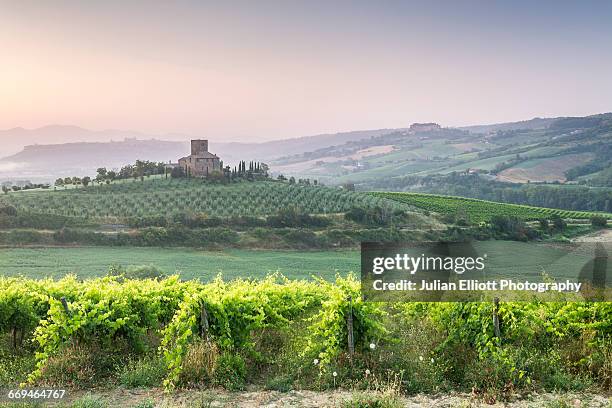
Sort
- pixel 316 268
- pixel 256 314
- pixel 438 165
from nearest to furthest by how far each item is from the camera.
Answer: pixel 256 314 < pixel 316 268 < pixel 438 165

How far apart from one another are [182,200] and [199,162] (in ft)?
31.5

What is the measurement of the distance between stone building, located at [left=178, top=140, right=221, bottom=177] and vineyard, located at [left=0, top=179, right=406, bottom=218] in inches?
86.4

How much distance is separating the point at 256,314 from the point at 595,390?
5.24 metres

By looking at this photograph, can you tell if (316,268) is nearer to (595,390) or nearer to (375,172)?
(595,390)

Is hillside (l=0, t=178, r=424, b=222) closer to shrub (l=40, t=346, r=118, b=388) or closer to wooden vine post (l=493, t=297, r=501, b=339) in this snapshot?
shrub (l=40, t=346, r=118, b=388)

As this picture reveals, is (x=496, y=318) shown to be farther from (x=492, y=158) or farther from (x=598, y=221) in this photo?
(x=492, y=158)

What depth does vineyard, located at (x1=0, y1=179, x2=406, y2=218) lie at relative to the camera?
2223 inches

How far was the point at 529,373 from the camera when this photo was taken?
320 inches

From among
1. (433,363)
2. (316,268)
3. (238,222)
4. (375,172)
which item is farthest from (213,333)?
(375,172)

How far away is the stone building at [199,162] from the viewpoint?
69.0m

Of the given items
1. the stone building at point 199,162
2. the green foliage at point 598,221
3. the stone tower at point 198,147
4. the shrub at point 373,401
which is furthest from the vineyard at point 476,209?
the shrub at point 373,401

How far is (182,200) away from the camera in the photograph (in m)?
61.6

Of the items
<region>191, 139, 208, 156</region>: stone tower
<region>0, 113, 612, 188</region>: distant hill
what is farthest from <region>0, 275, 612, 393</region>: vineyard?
<region>0, 113, 612, 188</region>: distant hill

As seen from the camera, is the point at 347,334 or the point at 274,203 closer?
the point at 347,334
